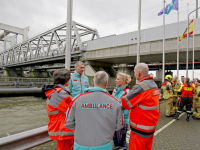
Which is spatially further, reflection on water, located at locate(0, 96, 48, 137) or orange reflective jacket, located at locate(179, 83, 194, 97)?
reflection on water, located at locate(0, 96, 48, 137)

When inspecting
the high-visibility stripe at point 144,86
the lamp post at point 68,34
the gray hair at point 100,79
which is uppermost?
the lamp post at point 68,34

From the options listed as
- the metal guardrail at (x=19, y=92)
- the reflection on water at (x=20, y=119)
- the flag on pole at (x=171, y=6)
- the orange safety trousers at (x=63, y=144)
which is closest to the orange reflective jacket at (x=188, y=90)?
the orange safety trousers at (x=63, y=144)

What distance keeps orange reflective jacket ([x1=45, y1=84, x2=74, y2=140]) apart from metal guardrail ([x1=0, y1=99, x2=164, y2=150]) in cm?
85

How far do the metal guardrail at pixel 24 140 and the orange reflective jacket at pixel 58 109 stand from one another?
0.85m

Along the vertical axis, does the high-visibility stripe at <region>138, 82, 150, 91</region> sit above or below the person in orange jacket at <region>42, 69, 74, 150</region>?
above

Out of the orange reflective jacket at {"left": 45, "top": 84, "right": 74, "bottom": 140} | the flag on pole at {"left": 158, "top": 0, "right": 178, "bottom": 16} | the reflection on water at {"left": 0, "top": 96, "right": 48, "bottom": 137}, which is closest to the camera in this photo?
the orange reflective jacket at {"left": 45, "top": 84, "right": 74, "bottom": 140}

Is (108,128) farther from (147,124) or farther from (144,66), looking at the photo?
(144,66)

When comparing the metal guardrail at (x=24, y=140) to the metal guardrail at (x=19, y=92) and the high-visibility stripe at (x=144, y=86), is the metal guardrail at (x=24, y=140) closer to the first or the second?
the metal guardrail at (x=19, y=92)

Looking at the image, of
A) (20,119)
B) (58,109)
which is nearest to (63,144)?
(58,109)

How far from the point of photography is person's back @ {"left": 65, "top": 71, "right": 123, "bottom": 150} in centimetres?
162

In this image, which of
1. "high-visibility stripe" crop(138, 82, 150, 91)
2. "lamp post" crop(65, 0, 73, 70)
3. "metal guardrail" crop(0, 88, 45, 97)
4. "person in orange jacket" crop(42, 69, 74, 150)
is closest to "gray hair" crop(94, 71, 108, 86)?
"person in orange jacket" crop(42, 69, 74, 150)

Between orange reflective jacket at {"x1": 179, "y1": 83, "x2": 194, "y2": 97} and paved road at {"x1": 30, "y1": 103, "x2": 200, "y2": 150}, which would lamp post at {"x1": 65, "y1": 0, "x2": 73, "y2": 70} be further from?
orange reflective jacket at {"x1": 179, "y1": 83, "x2": 194, "y2": 97}

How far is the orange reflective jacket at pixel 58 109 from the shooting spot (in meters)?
2.10

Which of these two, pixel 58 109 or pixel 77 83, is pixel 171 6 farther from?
pixel 58 109
